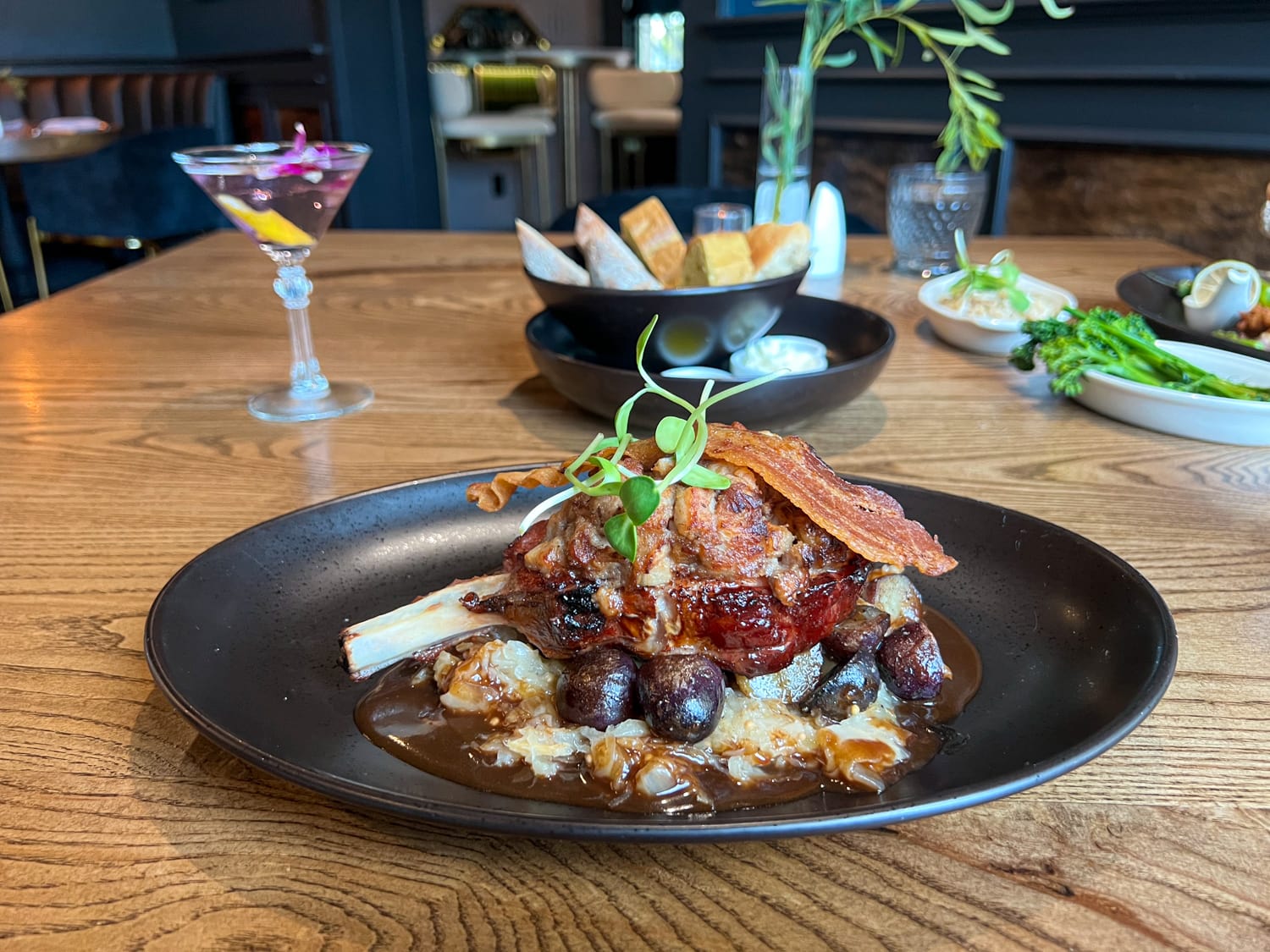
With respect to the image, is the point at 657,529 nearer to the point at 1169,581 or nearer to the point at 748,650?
the point at 748,650

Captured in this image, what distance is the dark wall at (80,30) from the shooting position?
609 centimetres

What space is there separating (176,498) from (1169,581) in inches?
44.2

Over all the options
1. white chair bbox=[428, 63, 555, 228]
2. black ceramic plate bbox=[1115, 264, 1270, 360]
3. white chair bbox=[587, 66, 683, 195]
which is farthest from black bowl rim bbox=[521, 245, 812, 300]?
white chair bbox=[587, 66, 683, 195]

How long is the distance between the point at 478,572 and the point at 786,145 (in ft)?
Answer: 4.50

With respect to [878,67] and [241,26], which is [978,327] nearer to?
[878,67]

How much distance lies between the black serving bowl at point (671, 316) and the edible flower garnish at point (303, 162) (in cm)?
34

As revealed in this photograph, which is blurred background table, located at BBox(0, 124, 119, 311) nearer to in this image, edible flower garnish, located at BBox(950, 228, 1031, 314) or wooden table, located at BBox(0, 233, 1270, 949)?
wooden table, located at BBox(0, 233, 1270, 949)

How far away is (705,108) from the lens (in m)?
4.88

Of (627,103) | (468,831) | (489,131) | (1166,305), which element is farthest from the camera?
(627,103)

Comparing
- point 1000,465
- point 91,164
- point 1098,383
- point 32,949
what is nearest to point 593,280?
point 1000,465

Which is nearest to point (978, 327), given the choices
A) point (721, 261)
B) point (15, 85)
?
point (721, 261)

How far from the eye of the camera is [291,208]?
136 centimetres

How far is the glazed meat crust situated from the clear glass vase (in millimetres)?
1114

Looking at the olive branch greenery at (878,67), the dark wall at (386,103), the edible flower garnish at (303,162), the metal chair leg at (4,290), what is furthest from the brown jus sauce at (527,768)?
the dark wall at (386,103)
